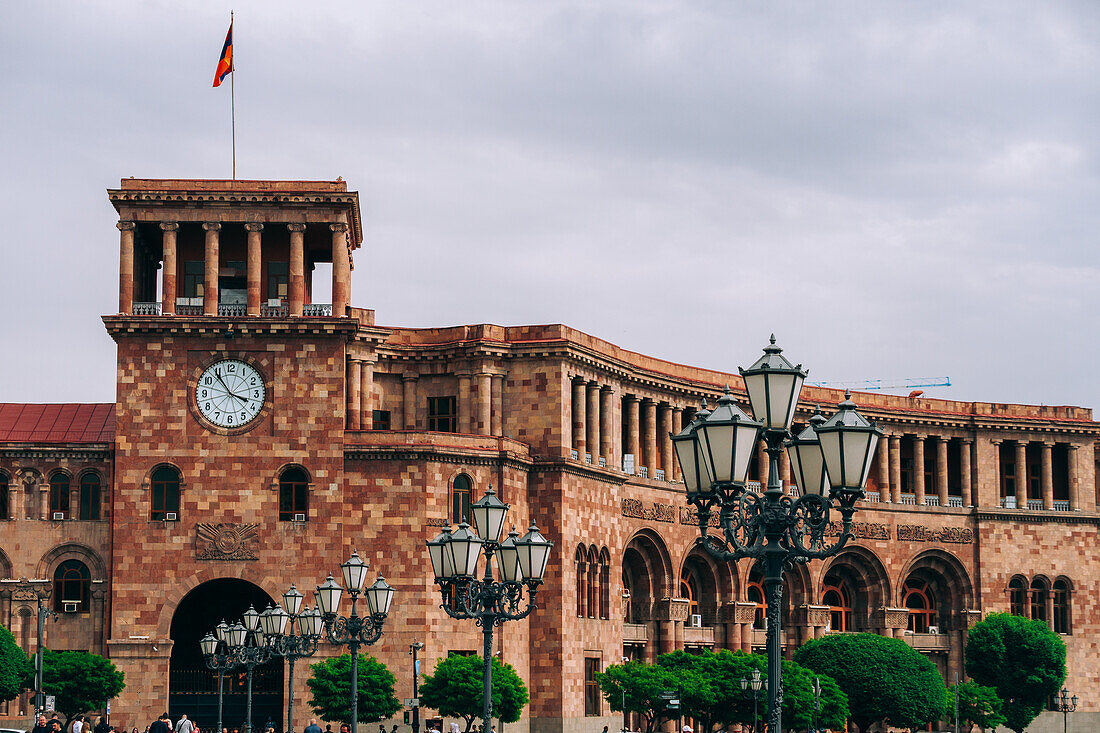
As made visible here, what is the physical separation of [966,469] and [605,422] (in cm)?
2288

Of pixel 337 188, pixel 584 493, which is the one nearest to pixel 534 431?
pixel 584 493

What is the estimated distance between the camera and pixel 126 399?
60312 mm

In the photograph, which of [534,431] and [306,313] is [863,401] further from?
[306,313]

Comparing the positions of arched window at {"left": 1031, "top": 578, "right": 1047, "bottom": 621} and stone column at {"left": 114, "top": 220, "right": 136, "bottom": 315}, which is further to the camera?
arched window at {"left": 1031, "top": 578, "right": 1047, "bottom": 621}

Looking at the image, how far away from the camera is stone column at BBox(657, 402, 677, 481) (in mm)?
73312

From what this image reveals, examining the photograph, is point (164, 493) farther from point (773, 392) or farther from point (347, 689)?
point (773, 392)

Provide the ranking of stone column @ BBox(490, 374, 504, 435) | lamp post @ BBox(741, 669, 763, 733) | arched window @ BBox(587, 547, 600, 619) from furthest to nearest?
arched window @ BBox(587, 547, 600, 619) → stone column @ BBox(490, 374, 504, 435) → lamp post @ BBox(741, 669, 763, 733)

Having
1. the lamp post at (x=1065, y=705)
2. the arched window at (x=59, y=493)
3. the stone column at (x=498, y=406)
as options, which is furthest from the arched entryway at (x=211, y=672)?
the lamp post at (x=1065, y=705)

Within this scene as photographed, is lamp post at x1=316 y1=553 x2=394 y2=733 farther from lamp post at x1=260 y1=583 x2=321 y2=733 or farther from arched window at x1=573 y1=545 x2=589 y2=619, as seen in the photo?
arched window at x1=573 y1=545 x2=589 y2=619

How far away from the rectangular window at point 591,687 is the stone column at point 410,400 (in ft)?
41.9

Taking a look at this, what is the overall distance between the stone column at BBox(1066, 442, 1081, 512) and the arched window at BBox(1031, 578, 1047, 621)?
4.32 meters

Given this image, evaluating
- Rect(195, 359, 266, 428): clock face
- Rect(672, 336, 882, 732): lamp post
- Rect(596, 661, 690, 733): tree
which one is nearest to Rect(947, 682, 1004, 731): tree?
Rect(596, 661, 690, 733): tree

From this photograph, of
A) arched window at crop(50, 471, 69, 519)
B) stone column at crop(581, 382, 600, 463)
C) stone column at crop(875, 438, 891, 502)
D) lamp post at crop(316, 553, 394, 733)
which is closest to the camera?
lamp post at crop(316, 553, 394, 733)

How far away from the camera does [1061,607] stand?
81562 mm
